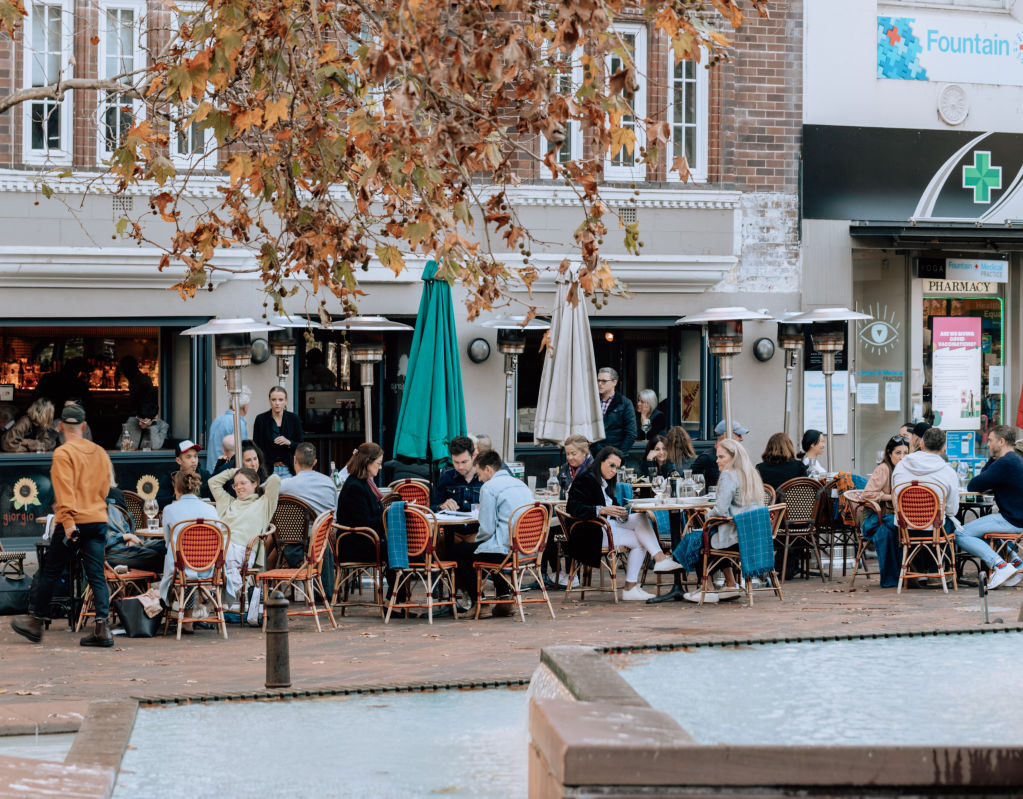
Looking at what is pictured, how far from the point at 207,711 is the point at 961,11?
1653 cm

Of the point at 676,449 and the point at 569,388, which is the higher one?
the point at 569,388

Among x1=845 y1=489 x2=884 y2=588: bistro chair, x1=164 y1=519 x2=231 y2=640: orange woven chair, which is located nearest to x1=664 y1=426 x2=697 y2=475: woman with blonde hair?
x1=845 y1=489 x2=884 y2=588: bistro chair

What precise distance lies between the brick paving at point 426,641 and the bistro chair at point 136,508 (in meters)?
1.54

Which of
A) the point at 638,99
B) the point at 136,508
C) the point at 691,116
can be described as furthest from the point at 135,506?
the point at 691,116

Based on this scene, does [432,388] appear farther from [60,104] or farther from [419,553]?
[60,104]

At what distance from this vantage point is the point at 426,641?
10.9m

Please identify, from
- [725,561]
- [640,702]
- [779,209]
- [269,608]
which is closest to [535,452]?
[779,209]

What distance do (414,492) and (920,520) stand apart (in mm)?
4478

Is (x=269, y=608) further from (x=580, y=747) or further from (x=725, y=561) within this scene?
(x=725, y=561)

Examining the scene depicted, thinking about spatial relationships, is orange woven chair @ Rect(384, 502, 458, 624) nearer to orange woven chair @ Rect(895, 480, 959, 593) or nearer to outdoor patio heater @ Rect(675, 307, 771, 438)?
orange woven chair @ Rect(895, 480, 959, 593)

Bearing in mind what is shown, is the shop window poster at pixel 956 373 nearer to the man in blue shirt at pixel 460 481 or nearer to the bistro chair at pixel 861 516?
the bistro chair at pixel 861 516

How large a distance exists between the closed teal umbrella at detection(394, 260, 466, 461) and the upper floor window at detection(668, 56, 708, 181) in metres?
6.19

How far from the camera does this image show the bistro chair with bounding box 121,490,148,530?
13391 millimetres

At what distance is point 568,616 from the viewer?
40.0ft
